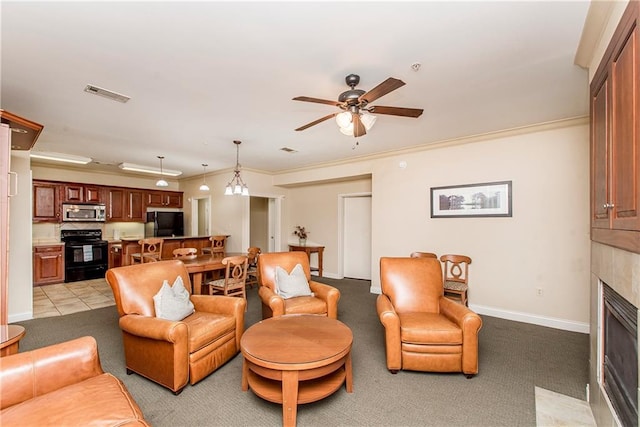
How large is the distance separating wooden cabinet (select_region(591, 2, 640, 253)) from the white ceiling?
46 centimetres

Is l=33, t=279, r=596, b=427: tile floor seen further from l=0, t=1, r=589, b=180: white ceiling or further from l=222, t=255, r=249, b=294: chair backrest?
l=0, t=1, r=589, b=180: white ceiling

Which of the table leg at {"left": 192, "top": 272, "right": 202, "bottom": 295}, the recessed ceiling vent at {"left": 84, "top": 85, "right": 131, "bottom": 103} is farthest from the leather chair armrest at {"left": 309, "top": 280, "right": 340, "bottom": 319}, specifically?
the recessed ceiling vent at {"left": 84, "top": 85, "right": 131, "bottom": 103}

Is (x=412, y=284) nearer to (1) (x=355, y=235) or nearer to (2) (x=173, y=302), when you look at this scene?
(2) (x=173, y=302)

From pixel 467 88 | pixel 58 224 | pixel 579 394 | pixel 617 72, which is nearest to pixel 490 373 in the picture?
pixel 579 394

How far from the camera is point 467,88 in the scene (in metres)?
2.72

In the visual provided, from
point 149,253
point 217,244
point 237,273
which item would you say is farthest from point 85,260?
point 237,273

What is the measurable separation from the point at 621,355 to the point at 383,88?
2124 millimetres

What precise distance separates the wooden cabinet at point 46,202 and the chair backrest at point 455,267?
7.89 meters

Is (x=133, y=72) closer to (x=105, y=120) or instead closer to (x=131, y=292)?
(x=105, y=120)

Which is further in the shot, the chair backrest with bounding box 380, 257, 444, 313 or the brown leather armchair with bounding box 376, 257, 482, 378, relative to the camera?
the chair backrest with bounding box 380, 257, 444, 313

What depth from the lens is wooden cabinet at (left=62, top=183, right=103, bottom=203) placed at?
6.44 m

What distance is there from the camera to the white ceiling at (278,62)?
1757mm

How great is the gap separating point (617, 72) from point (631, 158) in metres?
0.53

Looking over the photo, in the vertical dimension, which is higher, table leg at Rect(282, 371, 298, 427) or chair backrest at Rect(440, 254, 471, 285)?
chair backrest at Rect(440, 254, 471, 285)
